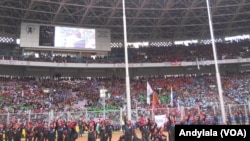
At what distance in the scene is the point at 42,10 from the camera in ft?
123

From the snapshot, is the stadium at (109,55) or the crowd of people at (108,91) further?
the stadium at (109,55)

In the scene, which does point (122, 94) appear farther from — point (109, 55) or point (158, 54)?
point (158, 54)

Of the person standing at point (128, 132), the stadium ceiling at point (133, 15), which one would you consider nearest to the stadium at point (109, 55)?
the stadium ceiling at point (133, 15)

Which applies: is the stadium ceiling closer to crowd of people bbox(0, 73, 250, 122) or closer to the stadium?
the stadium

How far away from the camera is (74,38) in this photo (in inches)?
1570

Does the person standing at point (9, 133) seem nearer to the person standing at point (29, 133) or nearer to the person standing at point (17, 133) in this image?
the person standing at point (17, 133)

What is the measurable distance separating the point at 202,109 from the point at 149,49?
24.9 m

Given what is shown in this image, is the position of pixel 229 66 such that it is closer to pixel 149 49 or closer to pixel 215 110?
pixel 149 49

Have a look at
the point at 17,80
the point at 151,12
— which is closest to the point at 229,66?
the point at 151,12

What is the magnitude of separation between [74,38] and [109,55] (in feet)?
27.6

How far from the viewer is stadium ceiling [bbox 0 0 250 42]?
36.5m

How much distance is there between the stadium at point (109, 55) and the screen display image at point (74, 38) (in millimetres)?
140

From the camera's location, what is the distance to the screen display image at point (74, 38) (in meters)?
39.1

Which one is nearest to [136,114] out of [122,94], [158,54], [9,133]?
[9,133]
